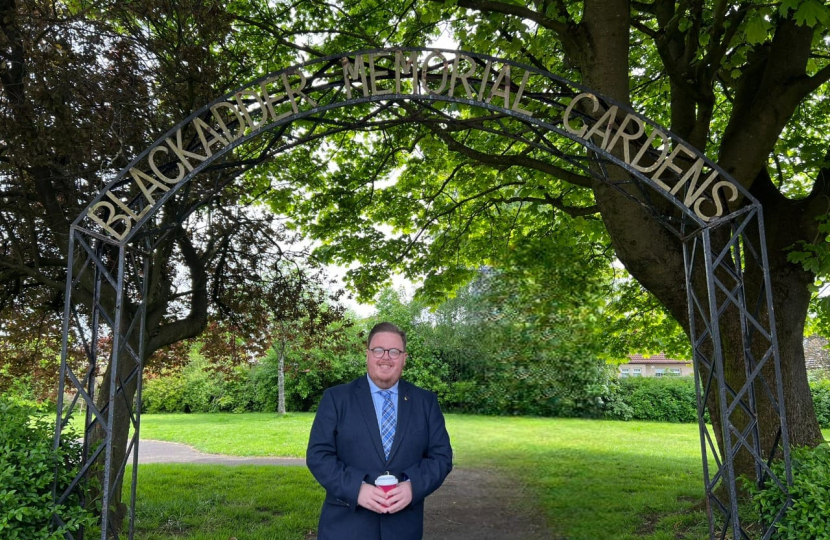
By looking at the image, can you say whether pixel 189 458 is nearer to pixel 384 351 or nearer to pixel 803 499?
pixel 384 351

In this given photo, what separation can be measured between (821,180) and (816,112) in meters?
3.12

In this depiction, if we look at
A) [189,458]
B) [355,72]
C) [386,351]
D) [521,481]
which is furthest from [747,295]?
[189,458]

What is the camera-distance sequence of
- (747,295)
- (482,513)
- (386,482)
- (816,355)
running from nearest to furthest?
(386,482)
(747,295)
(482,513)
(816,355)

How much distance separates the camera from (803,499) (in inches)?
163

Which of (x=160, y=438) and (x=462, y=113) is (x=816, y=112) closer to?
(x=462, y=113)

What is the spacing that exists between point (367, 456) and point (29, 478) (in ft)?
7.97

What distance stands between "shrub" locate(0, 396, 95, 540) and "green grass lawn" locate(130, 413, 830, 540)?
129 inches

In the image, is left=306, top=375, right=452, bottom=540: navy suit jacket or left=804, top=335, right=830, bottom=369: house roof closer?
left=306, top=375, right=452, bottom=540: navy suit jacket

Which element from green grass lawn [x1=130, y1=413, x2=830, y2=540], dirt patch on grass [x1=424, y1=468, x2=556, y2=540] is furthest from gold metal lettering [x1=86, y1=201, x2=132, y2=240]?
dirt patch on grass [x1=424, y1=468, x2=556, y2=540]

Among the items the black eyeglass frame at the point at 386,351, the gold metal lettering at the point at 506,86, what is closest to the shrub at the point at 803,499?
the black eyeglass frame at the point at 386,351

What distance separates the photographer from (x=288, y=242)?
9977mm

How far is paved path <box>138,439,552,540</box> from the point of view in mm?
8070

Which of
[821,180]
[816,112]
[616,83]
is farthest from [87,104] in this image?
[816,112]

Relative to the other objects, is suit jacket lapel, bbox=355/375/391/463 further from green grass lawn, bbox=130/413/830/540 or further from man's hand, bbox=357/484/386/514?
green grass lawn, bbox=130/413/830/540
